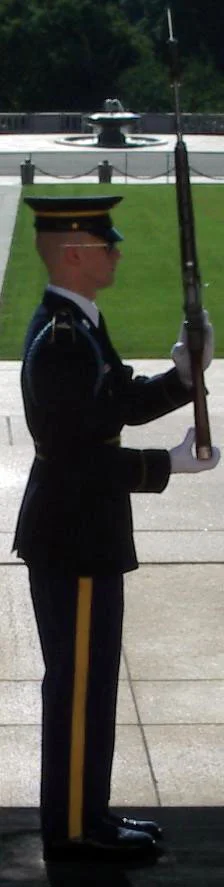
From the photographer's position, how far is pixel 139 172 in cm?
3812

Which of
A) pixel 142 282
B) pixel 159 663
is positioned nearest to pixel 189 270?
pixel 159 663

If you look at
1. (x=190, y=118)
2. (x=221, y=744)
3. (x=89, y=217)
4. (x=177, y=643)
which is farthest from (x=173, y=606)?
(x=190, y=118)

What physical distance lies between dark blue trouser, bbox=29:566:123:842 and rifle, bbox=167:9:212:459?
432 mm

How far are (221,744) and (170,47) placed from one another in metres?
2.35

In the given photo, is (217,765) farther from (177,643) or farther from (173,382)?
(173,382)

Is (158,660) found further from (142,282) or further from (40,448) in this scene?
(142,282)

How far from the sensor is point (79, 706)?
155 inches

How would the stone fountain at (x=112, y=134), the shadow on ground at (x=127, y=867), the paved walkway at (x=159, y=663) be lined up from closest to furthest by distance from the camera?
1. the shadow on ground at (x=127, y=867)
2. the paved walkway at (x=159, y=663)
3. the stone fountain at (x=112, y=134)

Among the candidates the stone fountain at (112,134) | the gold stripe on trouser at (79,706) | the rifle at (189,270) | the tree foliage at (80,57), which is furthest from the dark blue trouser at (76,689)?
the tree foliage at (80,57)

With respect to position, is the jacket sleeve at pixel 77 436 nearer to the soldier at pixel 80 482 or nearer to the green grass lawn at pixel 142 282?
the soldier at pixel 80 482

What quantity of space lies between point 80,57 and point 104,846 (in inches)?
2418

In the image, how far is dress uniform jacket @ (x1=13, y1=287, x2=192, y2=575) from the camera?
12.3ft

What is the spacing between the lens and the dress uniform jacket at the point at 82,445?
3.76 meters

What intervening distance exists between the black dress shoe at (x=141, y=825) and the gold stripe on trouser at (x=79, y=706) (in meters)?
0.13
